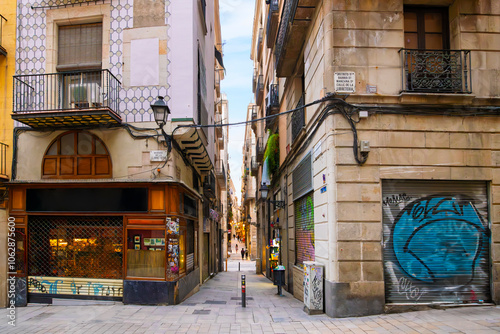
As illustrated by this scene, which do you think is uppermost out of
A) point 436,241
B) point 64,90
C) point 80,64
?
point 80,64

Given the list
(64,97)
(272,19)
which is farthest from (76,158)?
(272,19)

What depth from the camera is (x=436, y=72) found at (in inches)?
371

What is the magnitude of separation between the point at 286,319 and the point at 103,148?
665 cm

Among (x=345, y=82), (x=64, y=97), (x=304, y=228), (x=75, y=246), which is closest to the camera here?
(x=345, y=82)

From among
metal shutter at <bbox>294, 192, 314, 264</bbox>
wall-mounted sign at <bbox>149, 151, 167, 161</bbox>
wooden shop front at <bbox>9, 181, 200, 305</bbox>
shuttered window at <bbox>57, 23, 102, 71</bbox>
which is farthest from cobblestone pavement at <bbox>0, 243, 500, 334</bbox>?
shuttered window at <bbox>57, 23, 102, 71</bbox>

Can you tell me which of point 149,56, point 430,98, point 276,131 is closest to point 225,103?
point 276,131

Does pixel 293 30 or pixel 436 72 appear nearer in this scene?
pixel 436 72

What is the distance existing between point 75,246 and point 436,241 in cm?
925

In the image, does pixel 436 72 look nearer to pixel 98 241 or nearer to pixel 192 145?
pixel 192 145

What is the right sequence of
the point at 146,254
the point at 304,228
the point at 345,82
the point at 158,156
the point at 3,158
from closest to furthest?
the point at 345,82, the point at 146,254, the point at 158,156, the point at 3,158, the point at 304,228

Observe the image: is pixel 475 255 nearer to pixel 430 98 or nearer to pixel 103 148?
pixel 430 98

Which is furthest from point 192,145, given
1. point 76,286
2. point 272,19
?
point 272,19

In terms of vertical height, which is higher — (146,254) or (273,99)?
(273,99)

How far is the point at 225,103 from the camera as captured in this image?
54906 millimetres
